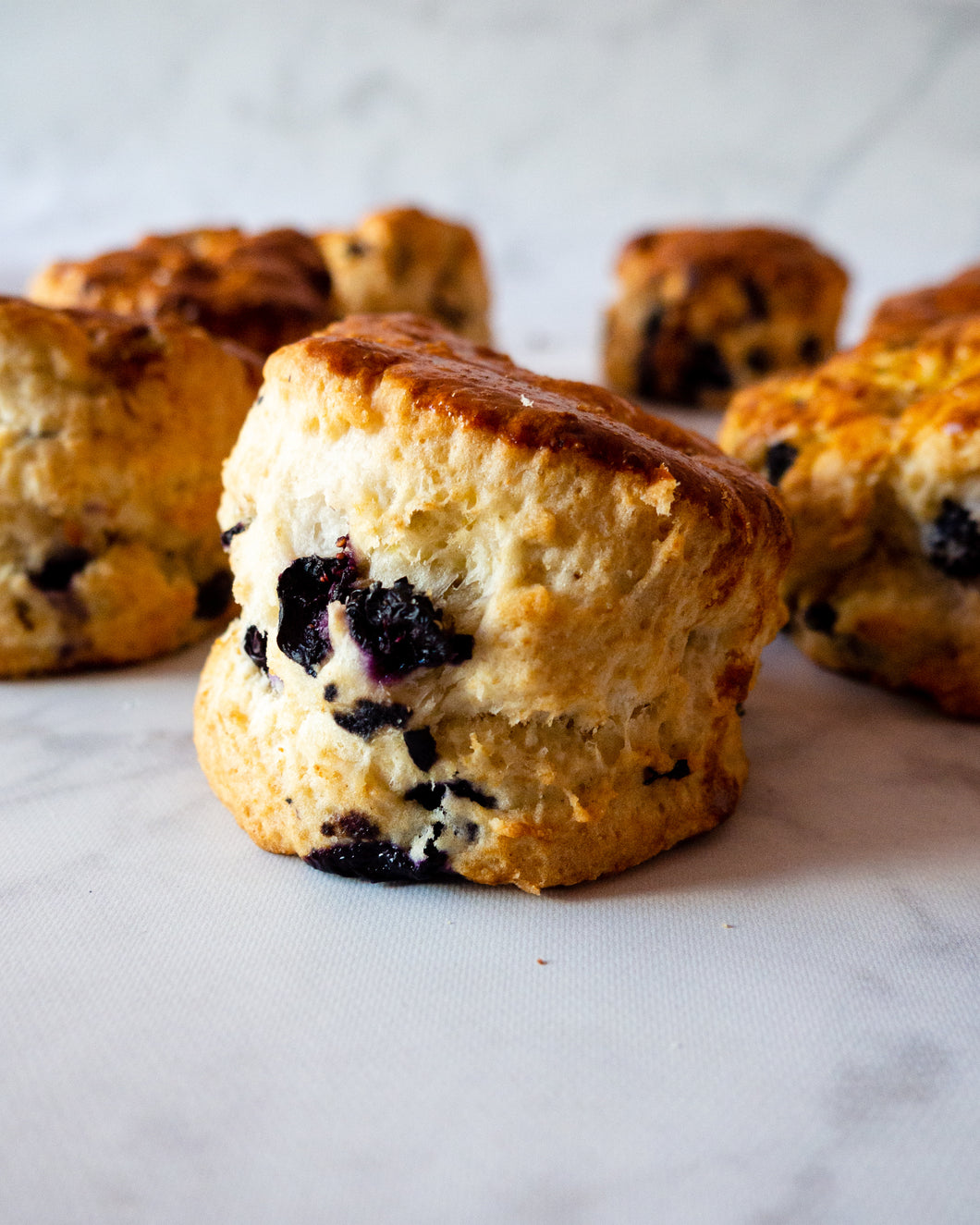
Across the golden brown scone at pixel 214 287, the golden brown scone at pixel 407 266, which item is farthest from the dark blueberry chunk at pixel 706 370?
the golden brown scone at pixel 214 287

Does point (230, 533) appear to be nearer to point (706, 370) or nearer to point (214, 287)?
point (214, 287)

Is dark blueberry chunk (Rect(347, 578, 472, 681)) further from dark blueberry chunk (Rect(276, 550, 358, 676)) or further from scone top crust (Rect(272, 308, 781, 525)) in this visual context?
scone top crust (Rect(272, 308, 781, 525))

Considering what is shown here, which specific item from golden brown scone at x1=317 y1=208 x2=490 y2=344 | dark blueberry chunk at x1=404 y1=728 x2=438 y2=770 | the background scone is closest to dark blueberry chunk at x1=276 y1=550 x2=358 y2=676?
the background scone

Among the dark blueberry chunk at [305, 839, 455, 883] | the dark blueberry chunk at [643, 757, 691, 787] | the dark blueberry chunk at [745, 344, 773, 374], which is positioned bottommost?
the dark blueberry chunk at [305, 839, 455, 883]

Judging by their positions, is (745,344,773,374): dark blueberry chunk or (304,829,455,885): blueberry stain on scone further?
(745,344,773,374): dark blueberry chunk

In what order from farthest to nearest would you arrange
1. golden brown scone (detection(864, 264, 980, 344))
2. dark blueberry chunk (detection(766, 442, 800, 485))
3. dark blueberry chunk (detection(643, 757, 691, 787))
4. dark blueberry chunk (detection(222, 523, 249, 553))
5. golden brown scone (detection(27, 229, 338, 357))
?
golden brown scone (detection(27, 229, 338, 357)), golden brown scone (detection(864, 264, 980, 344)), dark blueberry chunk (detection(766, 442, 800, 485)), dark blueberry chunk (detection(222, 523, 249, 553)), dark blueberry chunk (detection(643, 757, 691, 787))

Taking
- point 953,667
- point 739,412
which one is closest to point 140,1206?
point 953,667
